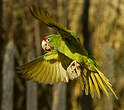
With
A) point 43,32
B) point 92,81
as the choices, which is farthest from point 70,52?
point 43,32

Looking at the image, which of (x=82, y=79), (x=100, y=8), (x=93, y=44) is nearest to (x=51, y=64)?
(x=82, y=79)

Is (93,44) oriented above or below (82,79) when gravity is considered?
above

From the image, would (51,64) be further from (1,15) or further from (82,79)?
(1,15)

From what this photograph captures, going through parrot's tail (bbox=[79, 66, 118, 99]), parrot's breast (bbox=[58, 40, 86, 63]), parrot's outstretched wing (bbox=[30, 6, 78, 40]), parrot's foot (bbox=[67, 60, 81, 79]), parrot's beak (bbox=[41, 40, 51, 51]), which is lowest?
parrot's tail (bbox=[79, 66, 118, 99])

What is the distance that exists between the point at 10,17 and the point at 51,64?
1449 millimetres

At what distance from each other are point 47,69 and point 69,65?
0.22 meters

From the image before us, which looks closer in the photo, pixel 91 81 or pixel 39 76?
pixel 91 81

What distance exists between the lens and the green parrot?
1166 millimetres

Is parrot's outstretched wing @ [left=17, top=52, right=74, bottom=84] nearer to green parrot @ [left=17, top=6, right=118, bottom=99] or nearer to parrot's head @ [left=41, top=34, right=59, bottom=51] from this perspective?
green parrot @ [left=17, top=6, right=118, bottom=99]

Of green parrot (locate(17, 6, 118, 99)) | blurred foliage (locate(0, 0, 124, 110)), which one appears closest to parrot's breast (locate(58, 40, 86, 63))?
green parrot (locate(17, 6, 118, 99))

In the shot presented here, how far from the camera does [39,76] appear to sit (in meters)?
1.44

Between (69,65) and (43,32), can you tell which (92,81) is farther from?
(43,32)

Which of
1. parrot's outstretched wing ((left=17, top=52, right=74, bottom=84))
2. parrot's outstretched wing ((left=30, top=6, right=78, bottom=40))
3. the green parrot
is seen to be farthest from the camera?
parrot's outstretched wing ((left=17, top=52, right=74, bottom=84))

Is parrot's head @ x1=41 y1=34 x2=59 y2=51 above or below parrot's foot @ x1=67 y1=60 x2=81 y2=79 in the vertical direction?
above
